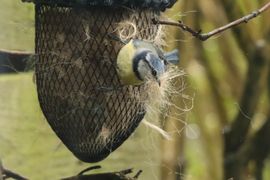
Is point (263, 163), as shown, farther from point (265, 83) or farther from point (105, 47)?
point (105, 47)

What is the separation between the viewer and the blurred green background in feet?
3.85

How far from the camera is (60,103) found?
870 millimetres

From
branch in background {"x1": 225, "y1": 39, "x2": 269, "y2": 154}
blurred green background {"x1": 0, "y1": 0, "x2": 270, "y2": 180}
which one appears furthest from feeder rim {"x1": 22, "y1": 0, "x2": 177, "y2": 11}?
branch in background {"x1": 225, "y1": 39, "x2": 269, "y2": 154}

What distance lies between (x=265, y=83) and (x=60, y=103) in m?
0.72

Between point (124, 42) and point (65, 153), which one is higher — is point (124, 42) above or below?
above

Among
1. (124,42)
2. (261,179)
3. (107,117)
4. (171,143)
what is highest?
(124,42)

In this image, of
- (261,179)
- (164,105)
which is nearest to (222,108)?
(261,179)

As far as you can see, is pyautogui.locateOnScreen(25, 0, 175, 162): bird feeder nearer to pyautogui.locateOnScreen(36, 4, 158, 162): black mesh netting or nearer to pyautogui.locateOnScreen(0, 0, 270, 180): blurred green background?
pyautogui.locateOnScreen(36, 4, 158, 162): black mesh netting

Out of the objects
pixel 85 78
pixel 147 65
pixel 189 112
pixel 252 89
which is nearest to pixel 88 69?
pixel 85 78

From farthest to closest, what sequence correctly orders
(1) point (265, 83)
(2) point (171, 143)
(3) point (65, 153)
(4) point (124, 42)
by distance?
(1) point (265, 83) < (2) point (171, 143) < (3) point (65, 153) < (4) point (124, 42)

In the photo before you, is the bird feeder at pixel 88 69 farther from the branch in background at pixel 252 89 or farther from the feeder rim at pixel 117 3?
the branch in background at pixel 252 89

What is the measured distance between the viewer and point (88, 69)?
2.71ft

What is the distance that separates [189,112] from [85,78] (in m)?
0.52

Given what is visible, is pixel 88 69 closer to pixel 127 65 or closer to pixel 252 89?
pixel 127 65
